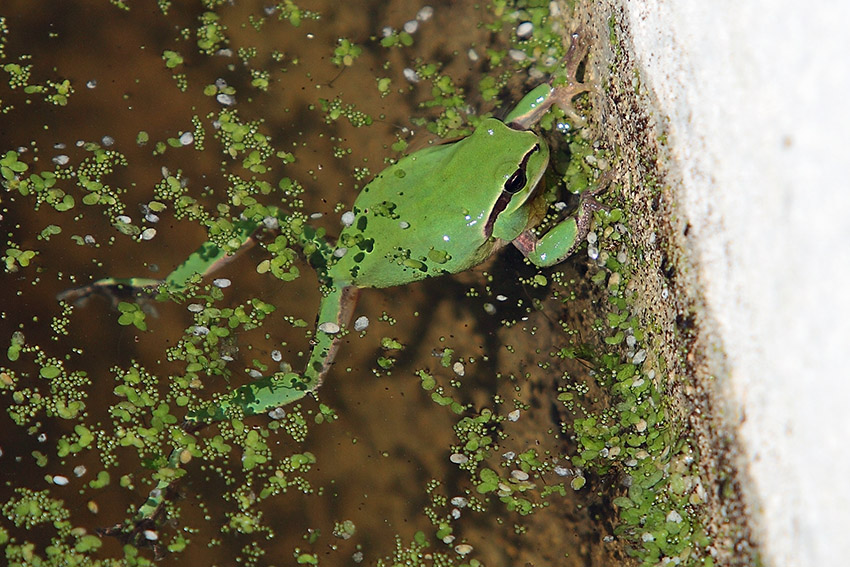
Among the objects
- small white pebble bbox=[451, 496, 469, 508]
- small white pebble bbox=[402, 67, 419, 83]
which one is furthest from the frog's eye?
small white pebble bbox=[451, 496, 469, 508]

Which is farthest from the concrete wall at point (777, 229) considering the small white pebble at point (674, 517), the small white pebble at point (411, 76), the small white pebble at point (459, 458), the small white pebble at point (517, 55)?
the small white pebble at point (411, 76)

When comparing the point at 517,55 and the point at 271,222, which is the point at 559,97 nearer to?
the point at 517,55

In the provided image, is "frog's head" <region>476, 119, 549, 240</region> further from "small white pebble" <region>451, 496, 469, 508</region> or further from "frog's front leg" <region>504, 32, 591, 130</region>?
"small white pebble" <region>451, 496, 469, 508</region>

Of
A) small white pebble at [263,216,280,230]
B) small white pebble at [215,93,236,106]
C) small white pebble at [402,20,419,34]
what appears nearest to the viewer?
small white pebble at [263,216,280,230]

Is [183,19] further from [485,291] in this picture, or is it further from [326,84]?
[485,291]

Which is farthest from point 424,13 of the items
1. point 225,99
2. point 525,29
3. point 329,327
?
point 329,327

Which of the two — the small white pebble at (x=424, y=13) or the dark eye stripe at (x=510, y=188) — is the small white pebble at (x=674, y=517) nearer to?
the dark eye stripe at (x=510, y=188)
